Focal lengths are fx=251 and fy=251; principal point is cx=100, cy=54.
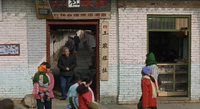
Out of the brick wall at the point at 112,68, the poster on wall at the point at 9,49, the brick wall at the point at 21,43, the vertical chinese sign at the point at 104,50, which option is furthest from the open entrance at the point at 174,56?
the poster on wall at the point at 9,49

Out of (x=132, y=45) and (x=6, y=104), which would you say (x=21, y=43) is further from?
(x=6, y=104)

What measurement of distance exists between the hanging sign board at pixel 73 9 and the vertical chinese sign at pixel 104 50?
1.36 feet

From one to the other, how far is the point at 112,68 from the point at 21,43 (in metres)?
3.03

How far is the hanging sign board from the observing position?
25.9 feet

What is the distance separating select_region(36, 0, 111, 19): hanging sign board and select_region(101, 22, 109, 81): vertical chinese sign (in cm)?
42

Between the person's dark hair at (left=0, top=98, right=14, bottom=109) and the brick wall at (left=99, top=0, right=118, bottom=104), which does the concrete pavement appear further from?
the person's dark hair at (left=0, top=98, right=14, bottom=109)

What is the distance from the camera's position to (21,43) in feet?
26.4

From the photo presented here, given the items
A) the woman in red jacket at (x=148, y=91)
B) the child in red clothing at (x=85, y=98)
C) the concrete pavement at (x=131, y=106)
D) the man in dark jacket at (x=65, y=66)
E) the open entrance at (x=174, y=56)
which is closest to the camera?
the child in red clothing at (x=85, y=98)

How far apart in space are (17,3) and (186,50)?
5896 millimetres

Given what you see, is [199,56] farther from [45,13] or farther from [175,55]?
[45,13]

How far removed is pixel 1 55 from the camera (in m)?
8.05

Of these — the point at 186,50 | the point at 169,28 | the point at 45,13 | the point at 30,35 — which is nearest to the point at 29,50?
the point at 30,35

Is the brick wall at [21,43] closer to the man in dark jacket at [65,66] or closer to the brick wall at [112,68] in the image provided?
the man in dark jacket at [65,66]

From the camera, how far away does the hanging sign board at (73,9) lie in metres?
7.91
